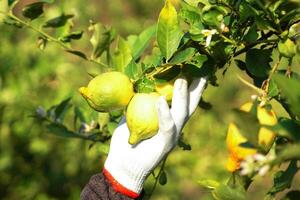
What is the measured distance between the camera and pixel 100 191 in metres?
0.98

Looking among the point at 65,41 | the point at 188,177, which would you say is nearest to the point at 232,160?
the point at 65,41

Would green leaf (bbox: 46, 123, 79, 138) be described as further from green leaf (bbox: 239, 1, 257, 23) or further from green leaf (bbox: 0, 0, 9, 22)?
green leaf (bbox: 239, 1, 257, 23)

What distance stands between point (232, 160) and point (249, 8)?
179 mm

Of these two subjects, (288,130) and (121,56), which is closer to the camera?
(288,130)

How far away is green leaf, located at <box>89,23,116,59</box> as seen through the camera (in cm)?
118

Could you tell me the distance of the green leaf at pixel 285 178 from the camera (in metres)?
0.69

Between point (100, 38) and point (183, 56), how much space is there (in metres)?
0.40

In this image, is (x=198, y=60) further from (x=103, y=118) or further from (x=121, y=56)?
(x=103, y=118)

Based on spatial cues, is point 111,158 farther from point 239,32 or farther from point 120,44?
point 239,32

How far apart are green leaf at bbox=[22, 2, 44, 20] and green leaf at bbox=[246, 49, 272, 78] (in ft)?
1.44

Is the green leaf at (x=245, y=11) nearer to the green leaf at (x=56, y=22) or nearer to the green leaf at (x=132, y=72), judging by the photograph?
the green leaf at (x=132, y=72)

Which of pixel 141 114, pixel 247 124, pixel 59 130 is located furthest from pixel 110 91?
pixel 59 130

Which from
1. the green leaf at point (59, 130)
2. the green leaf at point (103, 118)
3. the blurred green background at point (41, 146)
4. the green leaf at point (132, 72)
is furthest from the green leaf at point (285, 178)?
the blurred green background at point (41, 146)

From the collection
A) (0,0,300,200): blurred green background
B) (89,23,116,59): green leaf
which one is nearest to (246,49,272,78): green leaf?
(89,23,116,59): green leaf
